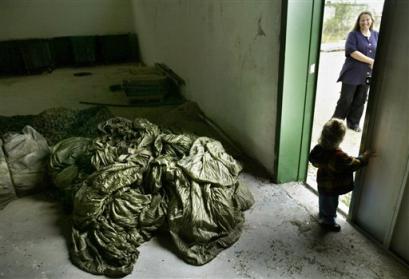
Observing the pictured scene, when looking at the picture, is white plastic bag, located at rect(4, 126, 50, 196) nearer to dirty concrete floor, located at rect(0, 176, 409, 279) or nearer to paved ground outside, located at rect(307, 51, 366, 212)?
dirty concrete floor, located at rect(0, 176, 409, 279)

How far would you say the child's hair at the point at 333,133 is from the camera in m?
2.13

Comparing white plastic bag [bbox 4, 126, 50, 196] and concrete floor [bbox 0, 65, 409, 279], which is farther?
white plastic bag [bbox 4, 126, 50, 196]

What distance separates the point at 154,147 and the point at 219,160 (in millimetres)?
592

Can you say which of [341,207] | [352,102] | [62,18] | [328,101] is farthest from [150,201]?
[62,18]

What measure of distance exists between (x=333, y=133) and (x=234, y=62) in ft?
4.90

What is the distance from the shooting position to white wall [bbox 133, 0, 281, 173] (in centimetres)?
272

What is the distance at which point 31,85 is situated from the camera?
6.93 metres

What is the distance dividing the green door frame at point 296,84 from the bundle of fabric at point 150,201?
50cm

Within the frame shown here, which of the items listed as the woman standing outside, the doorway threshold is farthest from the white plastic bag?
the woman standing outside

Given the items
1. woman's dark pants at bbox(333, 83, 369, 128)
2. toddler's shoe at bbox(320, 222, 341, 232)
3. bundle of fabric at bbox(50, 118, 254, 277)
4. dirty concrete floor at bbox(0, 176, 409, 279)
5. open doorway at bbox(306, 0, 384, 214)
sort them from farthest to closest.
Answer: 1. open doorway at bbox(306, 0, 384, 214)
2. woman's dark pants at bbox(333, 83, 369, 128)
3. toddler's shoe at bbox(320, 222, 341, 232)
4. bundle of fabric at bbox(50, 118, 254, 277)
5. dirty concrete floor at bbox(0, 176, 409, 279)

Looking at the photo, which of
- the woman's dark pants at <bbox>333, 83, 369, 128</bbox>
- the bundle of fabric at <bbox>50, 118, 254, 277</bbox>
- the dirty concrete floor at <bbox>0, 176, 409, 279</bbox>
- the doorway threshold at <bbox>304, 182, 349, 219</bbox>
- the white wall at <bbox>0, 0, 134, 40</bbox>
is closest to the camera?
the dirty concrete floor at <bbox>0, 176, 409, 279</bbox>

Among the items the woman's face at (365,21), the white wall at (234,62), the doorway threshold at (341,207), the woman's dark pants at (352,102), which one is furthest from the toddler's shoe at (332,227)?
the woman's face at (365,21)

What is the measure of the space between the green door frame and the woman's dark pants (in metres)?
1.54

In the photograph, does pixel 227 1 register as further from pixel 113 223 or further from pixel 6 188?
pixel 6 188
